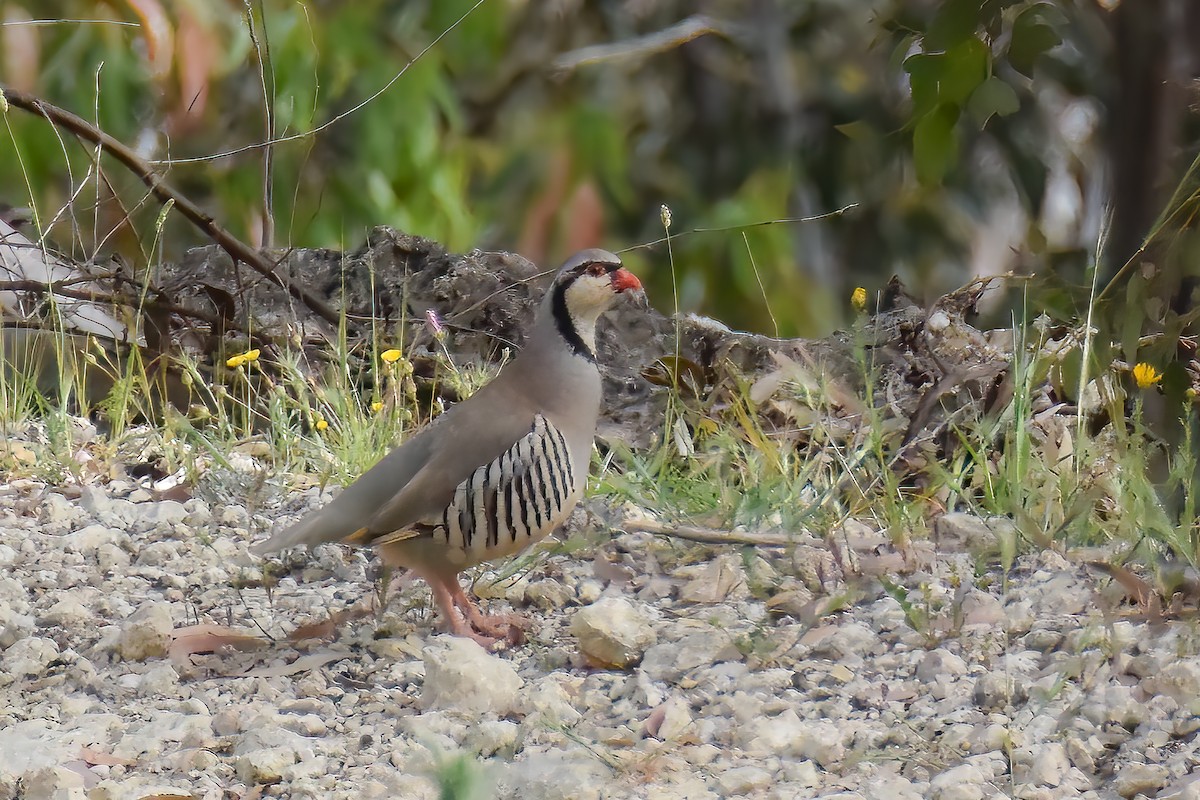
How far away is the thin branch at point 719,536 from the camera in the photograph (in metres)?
3.09

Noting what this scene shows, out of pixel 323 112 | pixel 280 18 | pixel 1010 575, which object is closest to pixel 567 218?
pixel 280 18

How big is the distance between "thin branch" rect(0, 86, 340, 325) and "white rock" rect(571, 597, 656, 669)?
2349 mm

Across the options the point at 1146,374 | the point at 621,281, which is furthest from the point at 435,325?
the point at 1146,374

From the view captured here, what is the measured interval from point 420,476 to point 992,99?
1395 millimetres

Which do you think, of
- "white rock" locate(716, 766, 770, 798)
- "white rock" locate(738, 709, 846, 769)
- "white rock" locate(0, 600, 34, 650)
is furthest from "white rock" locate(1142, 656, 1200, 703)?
"white rock" locate(0, 600, 34, 650)

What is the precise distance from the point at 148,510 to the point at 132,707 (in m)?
1.08

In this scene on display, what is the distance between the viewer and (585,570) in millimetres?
3262

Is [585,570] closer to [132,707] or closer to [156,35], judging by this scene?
[132,707]

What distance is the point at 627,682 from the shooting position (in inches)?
104

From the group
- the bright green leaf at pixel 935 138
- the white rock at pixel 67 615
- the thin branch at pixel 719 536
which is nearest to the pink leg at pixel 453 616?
the thin branch at pixel 719 536

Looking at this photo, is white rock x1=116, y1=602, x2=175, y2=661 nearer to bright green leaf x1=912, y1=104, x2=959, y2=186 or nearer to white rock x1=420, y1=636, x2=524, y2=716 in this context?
white rock x1=420, y1=636, x2=524, y2=716

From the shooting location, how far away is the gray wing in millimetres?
2926

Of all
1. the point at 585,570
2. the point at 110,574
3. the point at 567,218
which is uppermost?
the point at 567,218

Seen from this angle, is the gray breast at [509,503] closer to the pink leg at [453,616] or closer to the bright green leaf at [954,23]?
the pink leg at [453,616]
